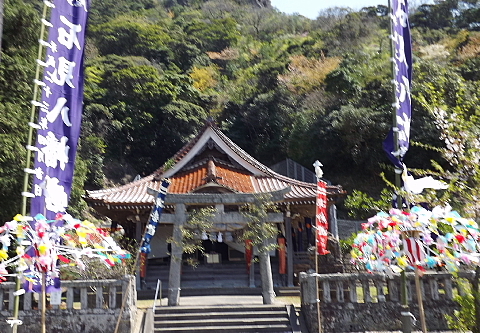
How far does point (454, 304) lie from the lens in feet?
33.8

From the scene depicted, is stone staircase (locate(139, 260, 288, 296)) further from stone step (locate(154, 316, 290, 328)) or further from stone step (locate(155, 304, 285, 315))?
stone step (locate(154, 316, 290, 328))

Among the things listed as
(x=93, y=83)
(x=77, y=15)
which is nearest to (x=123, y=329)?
(x=77, y=15)

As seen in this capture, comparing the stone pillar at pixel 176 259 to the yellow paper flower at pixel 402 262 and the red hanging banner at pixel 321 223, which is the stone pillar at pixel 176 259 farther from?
the yellow paper flower at pixel 402 262

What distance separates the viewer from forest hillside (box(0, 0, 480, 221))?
13789mm

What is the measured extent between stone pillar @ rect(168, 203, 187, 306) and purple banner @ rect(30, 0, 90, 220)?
6064mm

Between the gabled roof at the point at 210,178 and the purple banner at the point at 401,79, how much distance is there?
8.29 m

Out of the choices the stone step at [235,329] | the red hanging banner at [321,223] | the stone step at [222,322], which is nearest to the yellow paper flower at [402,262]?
the red hanging banner at [321,223]

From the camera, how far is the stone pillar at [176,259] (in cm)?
1162

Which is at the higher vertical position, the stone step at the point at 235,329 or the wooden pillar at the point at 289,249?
the wooden pillar at the point at 289,249

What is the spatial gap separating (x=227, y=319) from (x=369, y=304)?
11.2 ft

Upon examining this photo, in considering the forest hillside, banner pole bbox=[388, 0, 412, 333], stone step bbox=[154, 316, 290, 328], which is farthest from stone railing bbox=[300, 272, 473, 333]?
banner pole bbox=[388, 0, 412, 333]

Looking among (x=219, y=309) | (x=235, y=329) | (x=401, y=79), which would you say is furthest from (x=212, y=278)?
(x=401, y=79)

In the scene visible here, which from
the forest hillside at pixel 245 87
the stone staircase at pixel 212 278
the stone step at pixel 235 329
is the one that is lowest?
the stone step at pixel 235 329

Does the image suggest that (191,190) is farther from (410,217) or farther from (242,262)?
(410,217)
